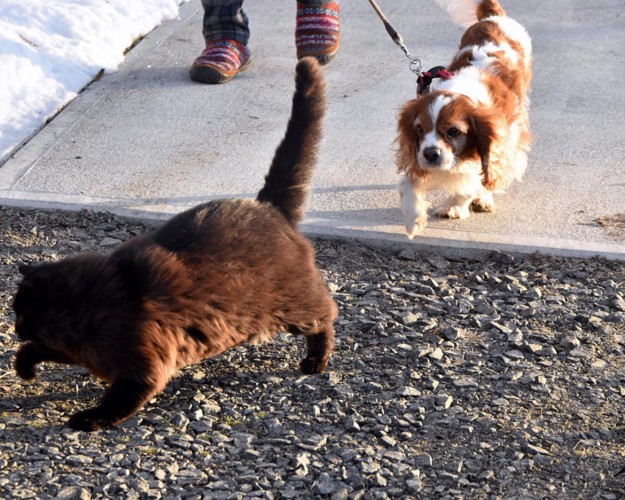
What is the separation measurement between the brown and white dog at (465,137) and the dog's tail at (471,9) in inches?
31.2

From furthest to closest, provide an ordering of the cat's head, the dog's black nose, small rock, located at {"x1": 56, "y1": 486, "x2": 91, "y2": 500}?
the dog's black nose, the cat's head, small rock, located at {"x1": 56, "y1": 486, "x2": 91, "y2": 500}

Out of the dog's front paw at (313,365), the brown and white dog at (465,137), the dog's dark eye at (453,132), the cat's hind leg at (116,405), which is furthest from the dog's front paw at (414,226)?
the cat's hind leg at (116,405)

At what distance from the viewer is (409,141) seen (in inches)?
179

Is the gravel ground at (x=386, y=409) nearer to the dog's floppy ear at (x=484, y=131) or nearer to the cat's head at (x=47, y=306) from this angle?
the cat's head at (x=47, y=306)

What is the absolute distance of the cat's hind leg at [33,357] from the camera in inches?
118

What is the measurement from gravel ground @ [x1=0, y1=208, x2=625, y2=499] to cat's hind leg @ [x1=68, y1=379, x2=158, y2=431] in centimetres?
Result: 6

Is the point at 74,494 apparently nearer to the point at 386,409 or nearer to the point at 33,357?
the point at 33,357

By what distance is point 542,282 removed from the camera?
4023mm

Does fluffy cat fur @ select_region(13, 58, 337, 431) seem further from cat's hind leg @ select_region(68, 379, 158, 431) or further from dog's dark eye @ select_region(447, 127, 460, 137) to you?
dog's dark eye @ select_region(447, 127, 460, 137)

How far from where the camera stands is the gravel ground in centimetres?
273

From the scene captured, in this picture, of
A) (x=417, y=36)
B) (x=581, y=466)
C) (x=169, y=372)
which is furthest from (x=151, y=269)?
(x=417, y=36)

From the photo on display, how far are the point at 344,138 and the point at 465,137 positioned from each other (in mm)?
1122

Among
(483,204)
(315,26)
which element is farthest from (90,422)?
(315,26)

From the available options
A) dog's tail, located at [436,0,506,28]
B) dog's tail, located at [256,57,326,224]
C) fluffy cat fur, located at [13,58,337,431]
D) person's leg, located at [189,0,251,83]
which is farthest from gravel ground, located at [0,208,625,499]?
person's leg, located at [189,0,251,83]
